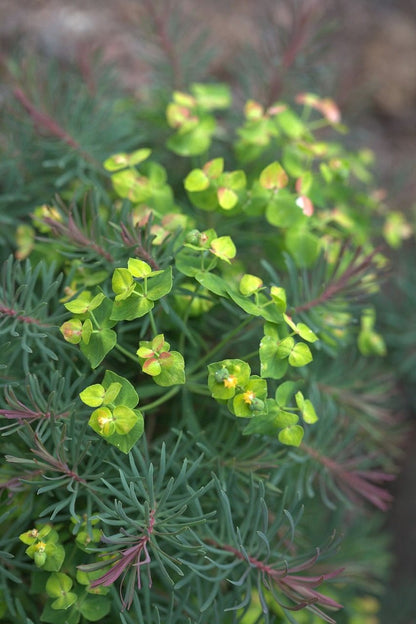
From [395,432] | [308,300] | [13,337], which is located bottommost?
[395,432]

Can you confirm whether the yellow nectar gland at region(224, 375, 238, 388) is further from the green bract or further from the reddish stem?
the reddish stem

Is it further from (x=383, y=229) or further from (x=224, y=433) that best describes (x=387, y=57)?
(x=224, y=433)

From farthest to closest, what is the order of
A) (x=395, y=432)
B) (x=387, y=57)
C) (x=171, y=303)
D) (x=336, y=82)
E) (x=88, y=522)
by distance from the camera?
(x=387, y=57), (x=336, y=82), (x=395, y=432), (x=171, y=303), (x=88, y=522)

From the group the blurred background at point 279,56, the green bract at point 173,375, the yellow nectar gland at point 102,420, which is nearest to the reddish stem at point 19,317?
the green bract at point 173,375

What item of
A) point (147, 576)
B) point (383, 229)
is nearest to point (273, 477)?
point (147, 576)

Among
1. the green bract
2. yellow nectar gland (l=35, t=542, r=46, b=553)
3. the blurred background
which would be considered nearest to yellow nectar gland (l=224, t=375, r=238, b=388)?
the green bract

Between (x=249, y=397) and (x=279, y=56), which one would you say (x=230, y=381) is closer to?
(x=249, y=397)
